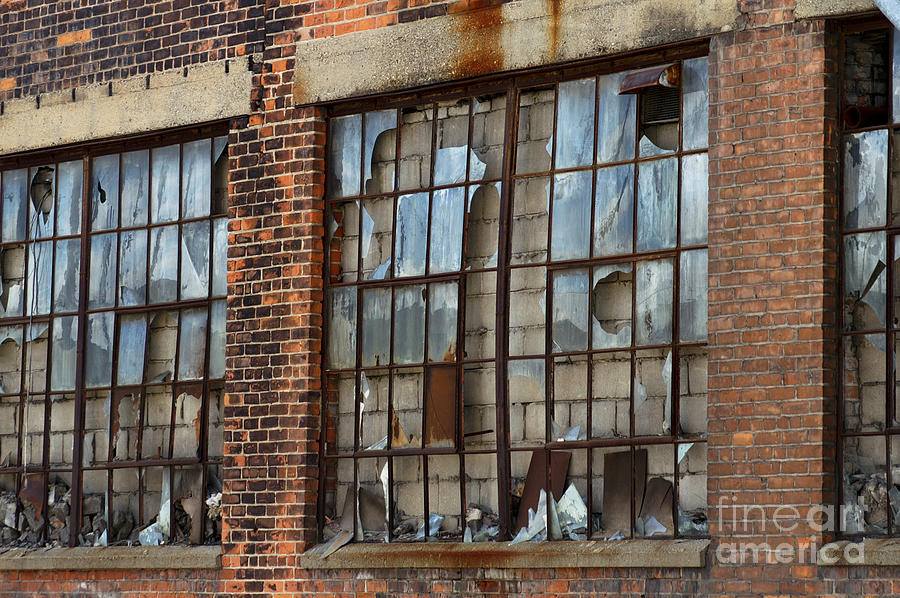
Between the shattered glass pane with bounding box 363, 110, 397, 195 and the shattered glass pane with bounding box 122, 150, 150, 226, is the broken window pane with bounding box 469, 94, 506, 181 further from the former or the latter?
the shattered glass pane with bounding box 122, 150, 150, 226

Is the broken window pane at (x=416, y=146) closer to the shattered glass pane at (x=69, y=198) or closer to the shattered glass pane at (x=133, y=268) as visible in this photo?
the shattered glass pane at (x=133, y=268)

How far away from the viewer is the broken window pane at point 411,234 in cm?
971

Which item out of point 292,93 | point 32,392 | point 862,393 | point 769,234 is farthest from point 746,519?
point 32,392

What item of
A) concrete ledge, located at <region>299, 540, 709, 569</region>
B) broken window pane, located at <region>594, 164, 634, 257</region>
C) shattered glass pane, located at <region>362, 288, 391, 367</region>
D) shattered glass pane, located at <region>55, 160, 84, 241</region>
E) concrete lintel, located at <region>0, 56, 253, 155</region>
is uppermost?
concrete lintel, located at <region>0, 56, 253, 155</region>

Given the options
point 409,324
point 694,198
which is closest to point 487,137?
point 409,324

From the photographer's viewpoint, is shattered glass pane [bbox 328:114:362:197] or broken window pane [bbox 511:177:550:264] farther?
shattered glass pane [bbox 328:114:362:197]

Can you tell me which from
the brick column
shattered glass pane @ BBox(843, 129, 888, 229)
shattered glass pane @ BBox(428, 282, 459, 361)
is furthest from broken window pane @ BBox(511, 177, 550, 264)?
shattered glass pane @ BBox(843, 129, 888, 229)

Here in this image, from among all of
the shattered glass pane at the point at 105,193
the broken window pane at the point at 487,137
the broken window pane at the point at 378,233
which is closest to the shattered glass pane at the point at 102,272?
the shattered glass pane at the point at 105,193

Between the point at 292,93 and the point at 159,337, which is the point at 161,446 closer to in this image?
the point at 159,337

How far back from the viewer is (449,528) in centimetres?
942

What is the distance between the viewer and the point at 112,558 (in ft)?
35.0

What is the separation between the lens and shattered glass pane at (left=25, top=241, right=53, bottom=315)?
11.6 metres

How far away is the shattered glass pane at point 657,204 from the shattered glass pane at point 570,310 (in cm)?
46

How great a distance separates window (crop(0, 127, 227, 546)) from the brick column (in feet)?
13.2
